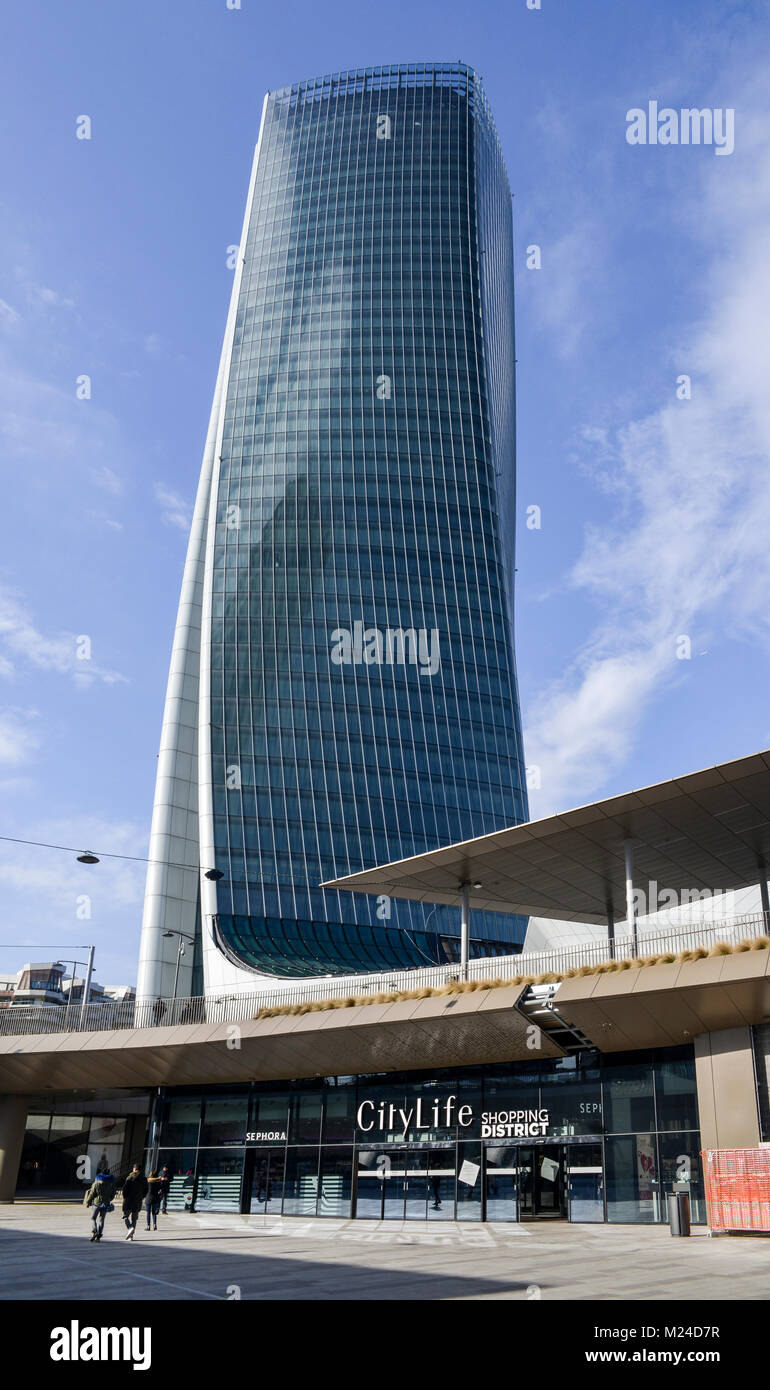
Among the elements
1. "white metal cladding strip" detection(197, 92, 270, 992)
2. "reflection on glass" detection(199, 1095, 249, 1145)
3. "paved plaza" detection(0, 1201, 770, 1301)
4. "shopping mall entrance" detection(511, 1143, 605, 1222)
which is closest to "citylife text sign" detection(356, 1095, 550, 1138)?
"shopping mall entrance" detection(511, 1143, 605, 1222)

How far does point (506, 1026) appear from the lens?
107ft

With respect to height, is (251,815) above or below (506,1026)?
above

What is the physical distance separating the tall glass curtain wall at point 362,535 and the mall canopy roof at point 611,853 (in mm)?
49496

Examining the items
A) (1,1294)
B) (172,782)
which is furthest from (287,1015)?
(172,782)

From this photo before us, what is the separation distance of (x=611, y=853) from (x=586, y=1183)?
10.3 metres

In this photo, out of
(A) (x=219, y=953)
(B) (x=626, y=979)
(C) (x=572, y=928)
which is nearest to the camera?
(B) (x=626, y=979)

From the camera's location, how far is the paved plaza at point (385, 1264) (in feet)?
46.5

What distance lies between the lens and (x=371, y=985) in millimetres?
39219

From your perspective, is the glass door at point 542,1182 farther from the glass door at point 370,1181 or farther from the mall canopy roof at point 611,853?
the mall canopy roof at point 611,853

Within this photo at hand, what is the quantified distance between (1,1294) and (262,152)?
470ft

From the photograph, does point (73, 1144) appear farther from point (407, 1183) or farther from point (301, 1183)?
point (407, 1183)

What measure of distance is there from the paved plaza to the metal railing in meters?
7.54

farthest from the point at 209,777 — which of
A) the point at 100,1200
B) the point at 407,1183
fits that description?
the point at 100,1200
